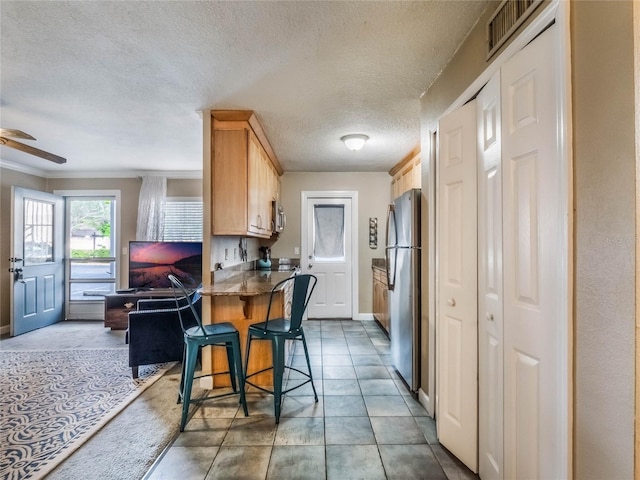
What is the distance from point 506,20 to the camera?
1.43 meters

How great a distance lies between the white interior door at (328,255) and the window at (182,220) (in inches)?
70.3

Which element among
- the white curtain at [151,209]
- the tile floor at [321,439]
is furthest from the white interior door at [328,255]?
the white curtain at [151,209]

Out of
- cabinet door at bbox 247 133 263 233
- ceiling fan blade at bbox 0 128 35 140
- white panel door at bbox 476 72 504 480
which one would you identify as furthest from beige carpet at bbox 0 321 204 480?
ceiling fan blade at bbox 0 128 35 140

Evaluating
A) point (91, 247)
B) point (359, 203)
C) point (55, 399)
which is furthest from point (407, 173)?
point (91, 247)

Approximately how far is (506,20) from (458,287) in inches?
51.9

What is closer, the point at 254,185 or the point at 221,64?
the point at 221,64

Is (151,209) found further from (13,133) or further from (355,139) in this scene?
(355,139)

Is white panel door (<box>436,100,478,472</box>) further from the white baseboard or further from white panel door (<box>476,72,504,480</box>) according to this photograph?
the white baseboard

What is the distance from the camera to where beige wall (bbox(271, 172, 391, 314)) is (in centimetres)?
512

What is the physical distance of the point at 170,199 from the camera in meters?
5.24

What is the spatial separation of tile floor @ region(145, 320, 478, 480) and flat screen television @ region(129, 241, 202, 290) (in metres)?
2.70

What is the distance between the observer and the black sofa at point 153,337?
2881 millimetres

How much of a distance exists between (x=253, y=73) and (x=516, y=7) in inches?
61.5

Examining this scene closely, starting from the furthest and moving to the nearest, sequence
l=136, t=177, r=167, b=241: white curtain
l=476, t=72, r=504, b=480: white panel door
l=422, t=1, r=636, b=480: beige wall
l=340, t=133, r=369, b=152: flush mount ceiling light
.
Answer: l=136, t=177, r=167, b=241: white curtain
l=340, t=133, r=369, b=152: flush mount ceiling light
l=476, t=72, r=504, b=480: white panel door
l=422, t=1, r=636, b=480: beige wall
